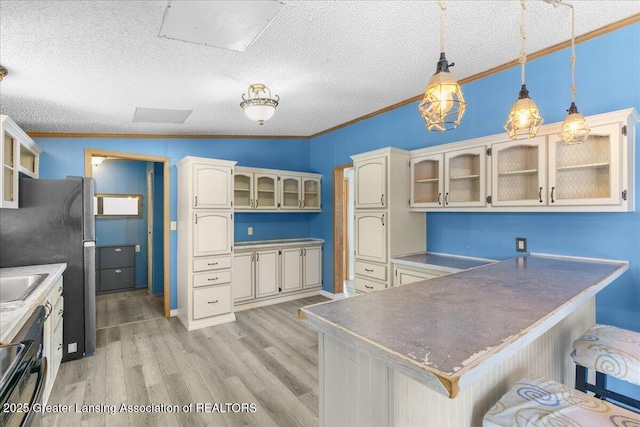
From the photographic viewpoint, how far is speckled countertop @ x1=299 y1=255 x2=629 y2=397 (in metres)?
0.80

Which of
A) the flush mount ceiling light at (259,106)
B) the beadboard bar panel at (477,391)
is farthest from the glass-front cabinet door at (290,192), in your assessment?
the beadboard bar panel at (477,391)

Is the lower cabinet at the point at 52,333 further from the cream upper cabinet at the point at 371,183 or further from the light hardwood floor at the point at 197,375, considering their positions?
the cream upper cabinet at the point at 371,183

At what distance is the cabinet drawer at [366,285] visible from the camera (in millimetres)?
3307

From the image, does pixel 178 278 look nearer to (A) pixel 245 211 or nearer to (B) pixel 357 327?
(A) pixel 245 211

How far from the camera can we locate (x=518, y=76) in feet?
8.82

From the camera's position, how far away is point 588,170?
2164 millimetres

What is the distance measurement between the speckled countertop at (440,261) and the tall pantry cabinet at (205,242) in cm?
213

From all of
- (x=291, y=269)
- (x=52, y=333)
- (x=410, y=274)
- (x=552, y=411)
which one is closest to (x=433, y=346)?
(x=552, y=411)

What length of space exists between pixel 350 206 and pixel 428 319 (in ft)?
17.4

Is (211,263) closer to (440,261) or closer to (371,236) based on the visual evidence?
(371,236)

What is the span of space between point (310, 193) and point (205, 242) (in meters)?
1.92

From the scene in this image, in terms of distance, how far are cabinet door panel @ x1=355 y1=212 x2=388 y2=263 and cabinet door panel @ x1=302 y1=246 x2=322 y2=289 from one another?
1.50m

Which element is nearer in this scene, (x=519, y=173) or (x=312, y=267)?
(x=519, y=173)

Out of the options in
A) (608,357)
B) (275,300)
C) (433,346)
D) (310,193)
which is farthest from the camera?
(310,193)
